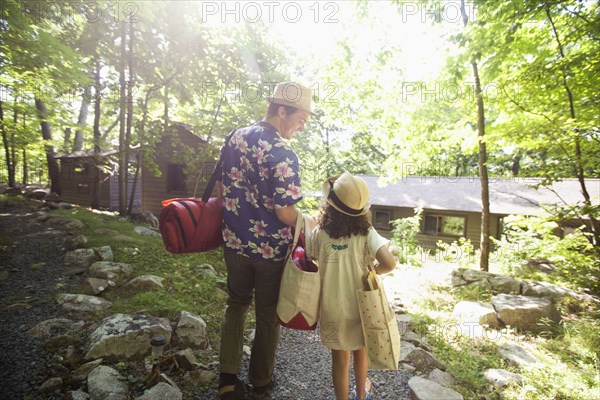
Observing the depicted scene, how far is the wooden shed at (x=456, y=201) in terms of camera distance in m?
14.5

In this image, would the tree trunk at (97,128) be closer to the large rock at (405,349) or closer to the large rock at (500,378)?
the large rock at (405,349)

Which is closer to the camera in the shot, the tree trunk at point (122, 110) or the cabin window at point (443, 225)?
the tree trunk at point (122, 110)

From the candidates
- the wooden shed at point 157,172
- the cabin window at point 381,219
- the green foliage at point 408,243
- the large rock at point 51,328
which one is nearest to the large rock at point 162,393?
the large rock at point 51,328

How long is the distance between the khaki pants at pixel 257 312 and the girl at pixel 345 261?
393 mm

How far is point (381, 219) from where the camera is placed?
61.4 ft

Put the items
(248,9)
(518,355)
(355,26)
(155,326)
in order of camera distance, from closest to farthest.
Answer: (155,326) → (518,355) → (248,9) → (355,26)

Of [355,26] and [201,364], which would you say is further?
[355,26]

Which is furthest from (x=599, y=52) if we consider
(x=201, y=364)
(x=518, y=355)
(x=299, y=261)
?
(x=201, y=364)

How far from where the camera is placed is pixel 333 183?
230 centimetres

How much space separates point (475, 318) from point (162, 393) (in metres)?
4.95

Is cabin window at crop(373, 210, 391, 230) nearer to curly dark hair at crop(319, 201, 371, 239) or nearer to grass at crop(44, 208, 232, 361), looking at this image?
grass at crop(44, 208, 232, 361)

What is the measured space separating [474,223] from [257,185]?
16.6 metres

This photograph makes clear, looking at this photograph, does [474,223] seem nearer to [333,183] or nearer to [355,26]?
[355,26]

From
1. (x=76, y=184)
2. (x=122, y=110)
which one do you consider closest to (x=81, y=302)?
(x=122, y=110)
